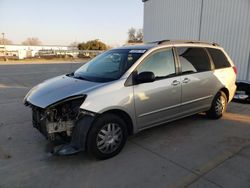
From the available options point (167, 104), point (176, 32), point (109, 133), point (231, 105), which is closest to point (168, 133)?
point (167, 104)

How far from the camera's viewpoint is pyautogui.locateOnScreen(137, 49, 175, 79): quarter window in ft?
12.7

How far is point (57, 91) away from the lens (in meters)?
3.42

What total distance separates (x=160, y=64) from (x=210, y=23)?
8489mm

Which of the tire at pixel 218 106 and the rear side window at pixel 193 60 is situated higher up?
the rear side window at pixel 193 60

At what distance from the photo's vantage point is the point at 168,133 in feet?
14.7

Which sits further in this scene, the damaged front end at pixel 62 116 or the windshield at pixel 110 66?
the windshield at pixel 110 66

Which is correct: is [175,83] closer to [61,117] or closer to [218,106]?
[218,106]

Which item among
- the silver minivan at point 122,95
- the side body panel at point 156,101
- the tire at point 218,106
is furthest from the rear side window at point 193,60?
the tire at point 218,106

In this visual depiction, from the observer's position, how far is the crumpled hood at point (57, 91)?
3.26 m

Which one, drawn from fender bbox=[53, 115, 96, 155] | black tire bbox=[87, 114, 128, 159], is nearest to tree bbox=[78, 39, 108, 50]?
black tire bbox=[87, 114, 128, 159]

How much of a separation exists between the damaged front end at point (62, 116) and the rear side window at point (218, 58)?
3.20 metres

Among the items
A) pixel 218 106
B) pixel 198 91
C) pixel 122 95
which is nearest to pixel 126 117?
pixel 122 95

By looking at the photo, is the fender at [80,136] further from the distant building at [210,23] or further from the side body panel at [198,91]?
the distant building at [210,23]

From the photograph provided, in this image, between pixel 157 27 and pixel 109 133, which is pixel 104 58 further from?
pixel 157 27
